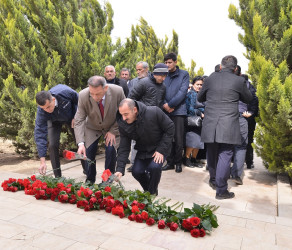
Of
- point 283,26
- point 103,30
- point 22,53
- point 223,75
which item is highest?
point 103,30

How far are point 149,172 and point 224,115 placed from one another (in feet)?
4.48

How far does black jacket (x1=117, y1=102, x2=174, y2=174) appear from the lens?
11.2 ft

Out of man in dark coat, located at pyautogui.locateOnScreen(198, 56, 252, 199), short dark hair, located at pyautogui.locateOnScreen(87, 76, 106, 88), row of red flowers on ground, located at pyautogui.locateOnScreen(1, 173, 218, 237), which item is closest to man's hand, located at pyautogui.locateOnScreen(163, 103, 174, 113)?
man in dark coat, located at pyautogui.locateOnScreen(198, 56, 252, 199)

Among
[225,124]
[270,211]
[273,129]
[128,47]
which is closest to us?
[270,211]

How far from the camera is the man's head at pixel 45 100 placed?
3840 mm

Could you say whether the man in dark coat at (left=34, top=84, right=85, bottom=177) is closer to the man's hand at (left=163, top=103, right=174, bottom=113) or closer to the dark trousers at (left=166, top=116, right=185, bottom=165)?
the man's hand at (left=163, top=103, right=174, bottom=113)

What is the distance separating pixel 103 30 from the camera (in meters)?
8.20

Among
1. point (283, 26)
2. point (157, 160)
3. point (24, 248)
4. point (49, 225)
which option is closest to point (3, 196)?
point (49, 225)

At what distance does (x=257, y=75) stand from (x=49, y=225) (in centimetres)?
423

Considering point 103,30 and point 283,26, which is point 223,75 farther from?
point 103,30

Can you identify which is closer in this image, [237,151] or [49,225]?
[49,225]

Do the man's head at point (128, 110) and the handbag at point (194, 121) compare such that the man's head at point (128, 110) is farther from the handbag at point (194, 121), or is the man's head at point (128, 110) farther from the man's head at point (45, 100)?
the handbag at point (194, 121)

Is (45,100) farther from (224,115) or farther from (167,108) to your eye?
(224,115)

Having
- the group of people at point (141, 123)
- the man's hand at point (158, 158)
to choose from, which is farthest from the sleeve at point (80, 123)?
the man's hand at point (158, 158)
